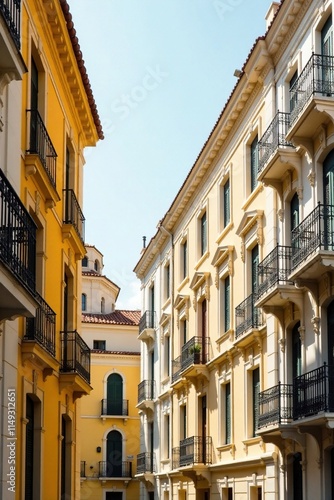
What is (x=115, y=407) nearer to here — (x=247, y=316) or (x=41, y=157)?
(x=247, y=316)

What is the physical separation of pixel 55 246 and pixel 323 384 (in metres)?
6.09

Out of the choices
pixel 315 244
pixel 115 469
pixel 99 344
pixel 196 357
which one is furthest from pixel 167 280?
pixel 315 244

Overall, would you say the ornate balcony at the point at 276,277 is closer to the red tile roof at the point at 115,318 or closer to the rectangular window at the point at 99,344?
the red tile roof at the point at 115,318

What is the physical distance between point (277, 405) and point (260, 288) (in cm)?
262

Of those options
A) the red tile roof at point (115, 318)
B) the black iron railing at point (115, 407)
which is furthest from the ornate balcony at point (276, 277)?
the red tile roof at point (115, 318)

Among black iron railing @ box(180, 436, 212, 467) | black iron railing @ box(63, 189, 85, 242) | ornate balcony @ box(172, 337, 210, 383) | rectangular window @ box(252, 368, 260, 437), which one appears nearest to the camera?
black iron railing @ box(63, 189, 85, 242)

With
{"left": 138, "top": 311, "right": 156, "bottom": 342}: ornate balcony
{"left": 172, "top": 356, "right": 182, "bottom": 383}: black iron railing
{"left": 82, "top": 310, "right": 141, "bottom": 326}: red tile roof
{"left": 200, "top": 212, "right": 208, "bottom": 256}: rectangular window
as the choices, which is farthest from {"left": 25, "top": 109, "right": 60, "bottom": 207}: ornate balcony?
{"left": 82, "top": 310, "right": 141, "bottom": 326}: red tile roof

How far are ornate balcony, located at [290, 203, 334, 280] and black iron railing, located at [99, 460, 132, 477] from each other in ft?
117

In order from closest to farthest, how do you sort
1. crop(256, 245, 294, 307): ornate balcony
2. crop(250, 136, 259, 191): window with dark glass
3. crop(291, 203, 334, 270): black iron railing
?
1. crop(291, 203, 334, 270): black iron railing
2. crop(256, 245, 294, 307): ornate balcony
3. crop(250, 136, 259, 191): window with dark glass

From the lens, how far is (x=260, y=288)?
18.7 m

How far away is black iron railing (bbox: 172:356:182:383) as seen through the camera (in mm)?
30200

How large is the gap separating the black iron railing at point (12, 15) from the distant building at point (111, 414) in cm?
4073

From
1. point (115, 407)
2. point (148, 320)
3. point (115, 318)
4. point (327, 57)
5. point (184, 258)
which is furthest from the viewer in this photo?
point (115, 318)

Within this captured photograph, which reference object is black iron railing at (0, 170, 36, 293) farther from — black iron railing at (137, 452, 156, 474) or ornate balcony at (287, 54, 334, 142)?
black iron railing at (137, 452, 156, 474)
